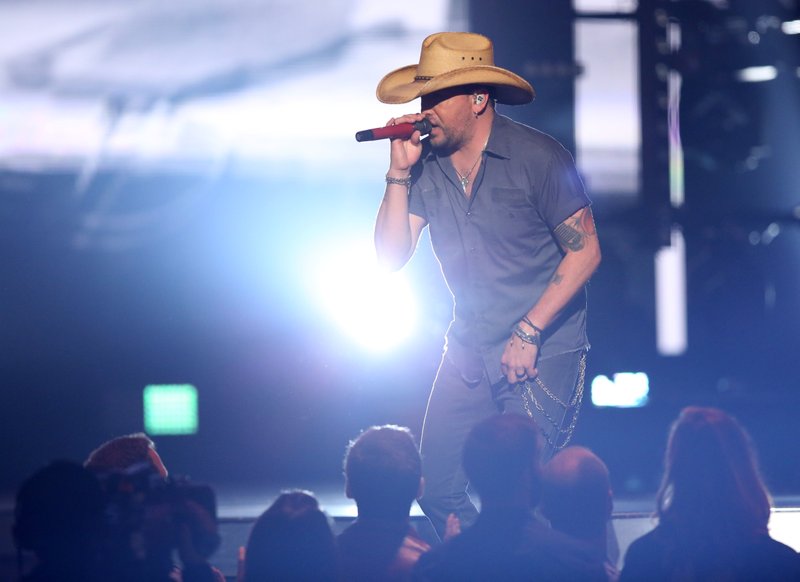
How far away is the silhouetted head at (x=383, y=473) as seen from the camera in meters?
2.46

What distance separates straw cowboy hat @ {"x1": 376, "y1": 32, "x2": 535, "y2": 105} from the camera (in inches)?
113

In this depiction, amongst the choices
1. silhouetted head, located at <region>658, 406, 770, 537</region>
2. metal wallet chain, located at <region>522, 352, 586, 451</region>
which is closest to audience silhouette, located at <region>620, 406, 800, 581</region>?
silhouetted head, located at <region>658, 406, 770, 537</region>

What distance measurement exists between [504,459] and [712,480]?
0.51 m

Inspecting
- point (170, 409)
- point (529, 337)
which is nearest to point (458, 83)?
point (529, 337)

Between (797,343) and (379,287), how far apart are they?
10.1ft

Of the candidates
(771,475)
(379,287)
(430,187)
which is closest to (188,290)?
(379,287)

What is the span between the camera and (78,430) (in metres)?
7.14

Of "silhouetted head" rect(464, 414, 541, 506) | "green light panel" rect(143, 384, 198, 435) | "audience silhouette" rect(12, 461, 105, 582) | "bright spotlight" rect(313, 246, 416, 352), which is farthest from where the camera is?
"green light panel" rect(143, 384, 198, 435)

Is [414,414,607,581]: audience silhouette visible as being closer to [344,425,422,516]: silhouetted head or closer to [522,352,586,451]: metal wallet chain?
[344,425,422,516]: silhouetted head

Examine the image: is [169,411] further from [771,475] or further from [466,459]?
[466,459]

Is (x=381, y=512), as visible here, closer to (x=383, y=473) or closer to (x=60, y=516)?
(x=383, y=473)

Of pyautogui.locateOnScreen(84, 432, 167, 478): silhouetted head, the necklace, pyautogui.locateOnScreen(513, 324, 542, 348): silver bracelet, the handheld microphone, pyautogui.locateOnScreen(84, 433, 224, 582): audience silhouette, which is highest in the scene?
the handheld microphone

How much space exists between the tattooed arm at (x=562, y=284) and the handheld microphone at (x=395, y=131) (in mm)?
474

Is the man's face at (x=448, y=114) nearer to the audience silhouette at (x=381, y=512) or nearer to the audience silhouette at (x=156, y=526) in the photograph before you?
the audience silhouette at (x=381, y=512)
